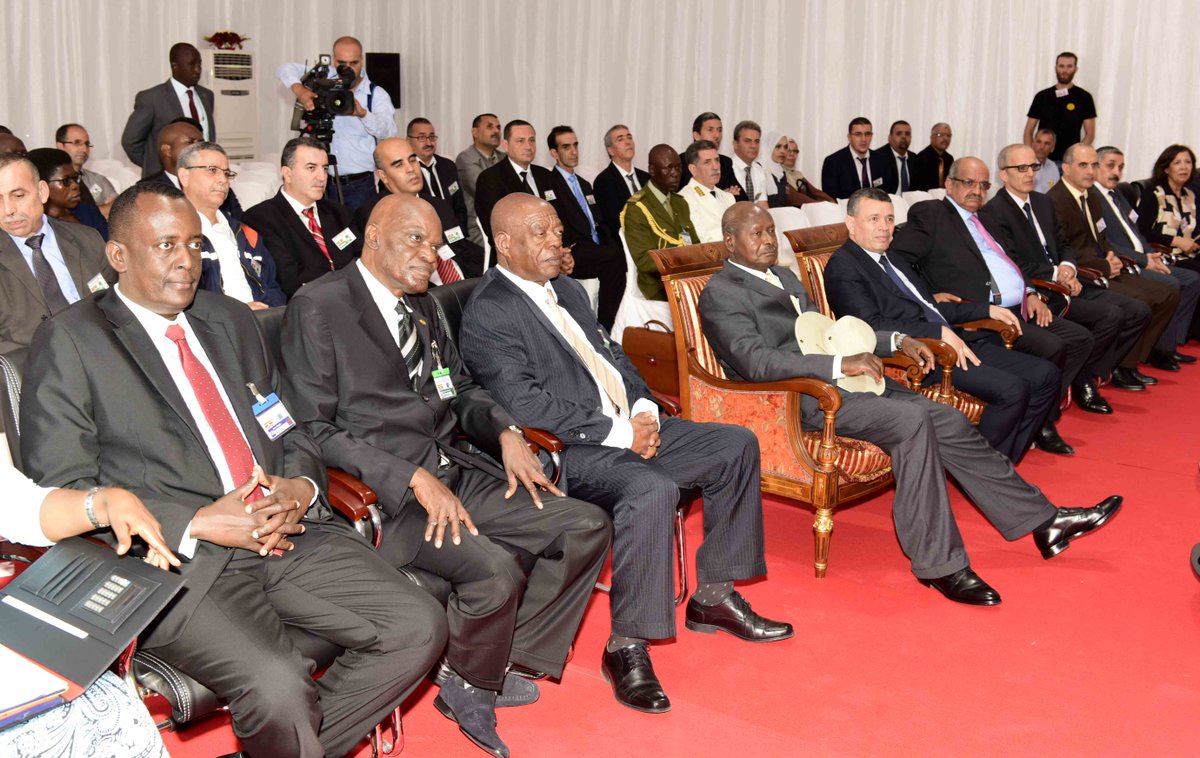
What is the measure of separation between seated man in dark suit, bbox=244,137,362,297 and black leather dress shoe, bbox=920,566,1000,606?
105 inches

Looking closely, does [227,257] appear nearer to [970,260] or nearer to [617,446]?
[617,446]

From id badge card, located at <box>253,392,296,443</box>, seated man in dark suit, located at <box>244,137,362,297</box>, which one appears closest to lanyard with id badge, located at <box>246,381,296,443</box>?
id badge card, located at <box>253,392,296,443</box>

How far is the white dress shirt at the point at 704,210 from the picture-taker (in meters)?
6.85

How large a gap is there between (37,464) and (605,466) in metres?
1.52

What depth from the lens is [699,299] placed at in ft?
13.9

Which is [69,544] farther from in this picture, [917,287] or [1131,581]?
[917,287]

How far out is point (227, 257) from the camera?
4512 millimetres

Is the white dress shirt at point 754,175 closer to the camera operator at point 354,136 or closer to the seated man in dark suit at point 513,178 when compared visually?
the seated man in dark suit at point 513,178

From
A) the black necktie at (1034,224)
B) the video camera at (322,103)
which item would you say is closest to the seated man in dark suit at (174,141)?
the video camera at (322,103)

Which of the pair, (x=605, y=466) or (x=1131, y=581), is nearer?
(x=605, y=466)

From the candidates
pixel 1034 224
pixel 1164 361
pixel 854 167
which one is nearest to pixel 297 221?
pixel 1034 224

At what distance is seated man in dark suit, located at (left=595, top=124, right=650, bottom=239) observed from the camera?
7739 millimetres

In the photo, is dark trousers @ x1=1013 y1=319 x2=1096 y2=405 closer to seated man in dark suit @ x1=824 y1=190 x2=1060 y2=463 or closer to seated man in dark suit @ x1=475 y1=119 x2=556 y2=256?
seated man in dark suit @ x1=824 y1=190 x2=1060 y2=463

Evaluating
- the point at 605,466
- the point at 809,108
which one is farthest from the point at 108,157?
the point at 605,466
